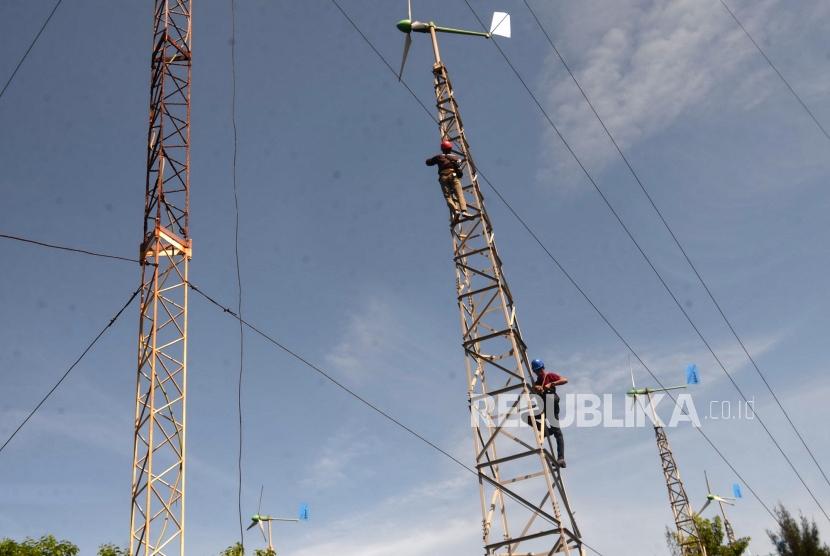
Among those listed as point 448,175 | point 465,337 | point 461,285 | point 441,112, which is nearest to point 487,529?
point 465,337

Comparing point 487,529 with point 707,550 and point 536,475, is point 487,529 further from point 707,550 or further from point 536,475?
point 707,550

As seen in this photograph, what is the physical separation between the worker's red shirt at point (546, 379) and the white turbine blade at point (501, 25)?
8.94 meters

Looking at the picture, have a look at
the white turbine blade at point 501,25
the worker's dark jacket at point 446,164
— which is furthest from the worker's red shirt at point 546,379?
the white turbine blade at point 501,25

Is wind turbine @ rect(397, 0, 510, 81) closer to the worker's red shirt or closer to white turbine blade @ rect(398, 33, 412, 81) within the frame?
white turbine blade @ rect(398, 33, 412, 81)

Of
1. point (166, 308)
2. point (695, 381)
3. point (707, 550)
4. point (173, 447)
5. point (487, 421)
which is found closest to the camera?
point (487, 421)

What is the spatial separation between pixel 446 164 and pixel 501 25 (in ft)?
14.5

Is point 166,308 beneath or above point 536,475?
above

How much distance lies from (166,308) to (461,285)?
1159 centimetres

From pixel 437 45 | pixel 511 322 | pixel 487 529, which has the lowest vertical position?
pixel 487 529

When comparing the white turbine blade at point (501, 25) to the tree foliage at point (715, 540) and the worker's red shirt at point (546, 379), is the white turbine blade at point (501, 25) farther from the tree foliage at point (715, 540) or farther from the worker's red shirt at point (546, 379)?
the tree foliage at point (715, 540)

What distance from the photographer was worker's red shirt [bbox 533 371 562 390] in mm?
13938

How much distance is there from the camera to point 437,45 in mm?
18078

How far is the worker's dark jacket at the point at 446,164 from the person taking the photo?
16.2 meters

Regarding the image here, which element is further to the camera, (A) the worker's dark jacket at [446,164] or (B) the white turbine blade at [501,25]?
(B) the white turbine blade at [501,25]
